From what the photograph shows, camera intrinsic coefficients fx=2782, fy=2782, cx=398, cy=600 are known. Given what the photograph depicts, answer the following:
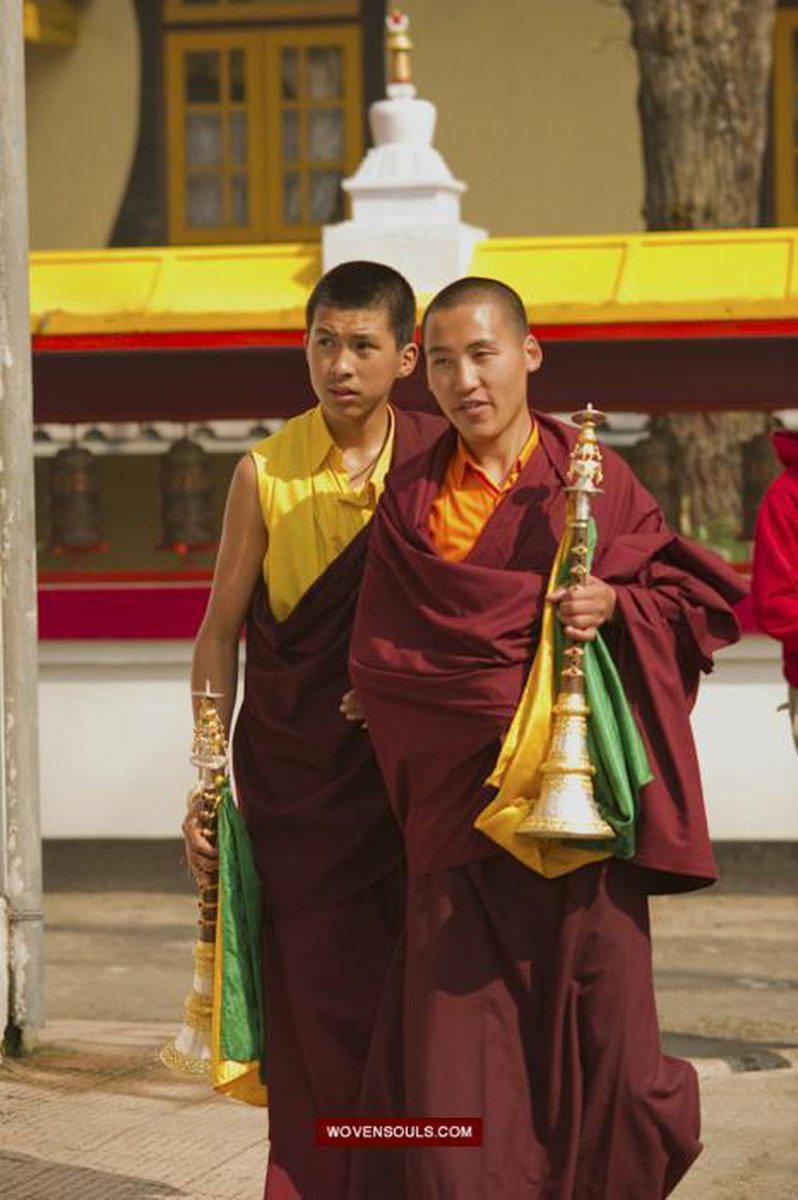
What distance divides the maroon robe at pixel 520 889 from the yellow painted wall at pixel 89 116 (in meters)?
12.1

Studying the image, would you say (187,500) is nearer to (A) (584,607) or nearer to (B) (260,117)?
(B) (260,117)

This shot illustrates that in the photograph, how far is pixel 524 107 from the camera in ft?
52.2

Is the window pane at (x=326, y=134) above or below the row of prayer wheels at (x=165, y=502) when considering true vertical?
above

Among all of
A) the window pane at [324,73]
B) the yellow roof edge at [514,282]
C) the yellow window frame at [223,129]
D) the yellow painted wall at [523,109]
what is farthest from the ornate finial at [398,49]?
the yellow window frame at [223,129]

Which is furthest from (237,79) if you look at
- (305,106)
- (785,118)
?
(785,118)

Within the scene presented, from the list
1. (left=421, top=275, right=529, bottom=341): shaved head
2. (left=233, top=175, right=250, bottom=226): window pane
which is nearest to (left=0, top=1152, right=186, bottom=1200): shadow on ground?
(left=421, top=275, right=529, bottom=341): shaved head

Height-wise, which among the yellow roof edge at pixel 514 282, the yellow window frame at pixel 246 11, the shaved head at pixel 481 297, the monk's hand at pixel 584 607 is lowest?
the monk's hand at pixel 584 607

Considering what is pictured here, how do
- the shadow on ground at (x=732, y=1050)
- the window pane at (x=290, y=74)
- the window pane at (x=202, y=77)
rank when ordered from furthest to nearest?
the window pane at (x=202, y=77) → the window pane at (x=290, y=74) → the shadow on ground at (x=732, y=1050)

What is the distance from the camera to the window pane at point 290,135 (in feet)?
53.9

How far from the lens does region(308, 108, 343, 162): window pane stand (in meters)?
16.3

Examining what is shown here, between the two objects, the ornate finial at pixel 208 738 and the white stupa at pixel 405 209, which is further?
the white stupa at pixel 405 209

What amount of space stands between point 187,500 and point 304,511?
634 cm

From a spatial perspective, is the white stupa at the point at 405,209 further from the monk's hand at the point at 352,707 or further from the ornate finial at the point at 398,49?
the monk's hand at the point at 352,707

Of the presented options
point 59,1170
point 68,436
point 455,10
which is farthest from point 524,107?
point 59,1170
